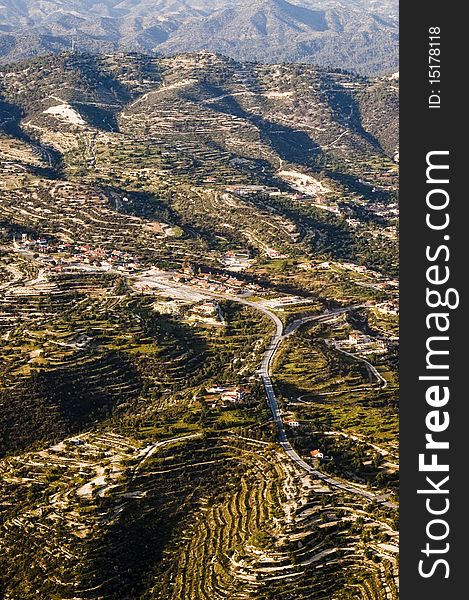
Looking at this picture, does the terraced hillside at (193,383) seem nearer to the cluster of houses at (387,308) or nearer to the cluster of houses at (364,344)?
the cluster of houses at (364,344)

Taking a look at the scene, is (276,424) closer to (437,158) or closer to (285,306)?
(285,306)

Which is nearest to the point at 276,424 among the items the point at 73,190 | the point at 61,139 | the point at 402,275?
the point at 402,275

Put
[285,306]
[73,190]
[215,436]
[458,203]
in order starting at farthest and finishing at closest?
[73,190] → [285,306] → [215,436] → [458,203]

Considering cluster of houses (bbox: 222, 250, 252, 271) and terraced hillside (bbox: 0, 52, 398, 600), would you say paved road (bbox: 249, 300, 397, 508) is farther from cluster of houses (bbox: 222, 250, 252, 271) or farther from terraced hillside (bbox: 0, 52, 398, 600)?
cluster of houses (bbox: 222, 250, 252, 271)

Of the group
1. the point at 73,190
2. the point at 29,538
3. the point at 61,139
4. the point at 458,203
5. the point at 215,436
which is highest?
the point at 61,139

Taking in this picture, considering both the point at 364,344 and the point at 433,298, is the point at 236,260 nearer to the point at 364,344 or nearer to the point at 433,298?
the point at 364,344

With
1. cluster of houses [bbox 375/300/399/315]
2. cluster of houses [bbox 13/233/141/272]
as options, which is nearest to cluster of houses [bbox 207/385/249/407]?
cluster of houses [bbox 375/300/399/315]

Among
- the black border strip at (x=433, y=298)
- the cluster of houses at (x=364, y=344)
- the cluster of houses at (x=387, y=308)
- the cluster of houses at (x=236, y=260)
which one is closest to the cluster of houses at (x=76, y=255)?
the cluster of houses at (x=236, y=260)
